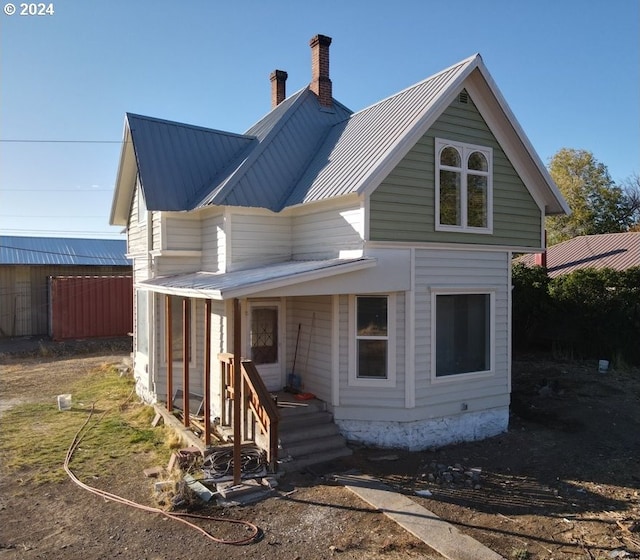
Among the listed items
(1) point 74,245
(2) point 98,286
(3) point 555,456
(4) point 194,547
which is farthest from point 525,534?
(1) point 74,245

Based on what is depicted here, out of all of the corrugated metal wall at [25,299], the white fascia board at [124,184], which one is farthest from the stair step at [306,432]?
the corrugated metal wall at [25,299]

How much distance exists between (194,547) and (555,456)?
6.59m

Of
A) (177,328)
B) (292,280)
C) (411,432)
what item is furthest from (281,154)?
(411,432)

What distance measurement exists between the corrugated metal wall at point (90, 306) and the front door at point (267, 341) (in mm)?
14133

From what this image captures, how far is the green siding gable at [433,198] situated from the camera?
920 centimetres

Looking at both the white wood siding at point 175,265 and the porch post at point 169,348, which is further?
the white wood siding at point 175,265

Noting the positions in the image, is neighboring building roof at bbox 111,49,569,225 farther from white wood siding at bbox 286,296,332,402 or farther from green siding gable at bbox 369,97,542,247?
white wood siding at bbox 286,296,332,402

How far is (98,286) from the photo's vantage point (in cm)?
2233

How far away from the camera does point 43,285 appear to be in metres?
23.3

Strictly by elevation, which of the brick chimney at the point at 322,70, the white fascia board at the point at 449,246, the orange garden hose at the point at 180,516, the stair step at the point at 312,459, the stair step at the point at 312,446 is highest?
the brick chimney at the point at 322,70

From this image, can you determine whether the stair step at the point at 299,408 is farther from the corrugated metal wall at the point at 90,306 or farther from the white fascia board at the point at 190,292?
the corrugated metal wall at the point at 90,306

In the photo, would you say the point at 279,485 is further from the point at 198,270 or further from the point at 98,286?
the point at 98,286

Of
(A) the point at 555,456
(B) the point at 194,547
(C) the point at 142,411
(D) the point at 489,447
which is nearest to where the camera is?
(B) the point at 194,547

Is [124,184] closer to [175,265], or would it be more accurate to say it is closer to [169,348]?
[175,265]
